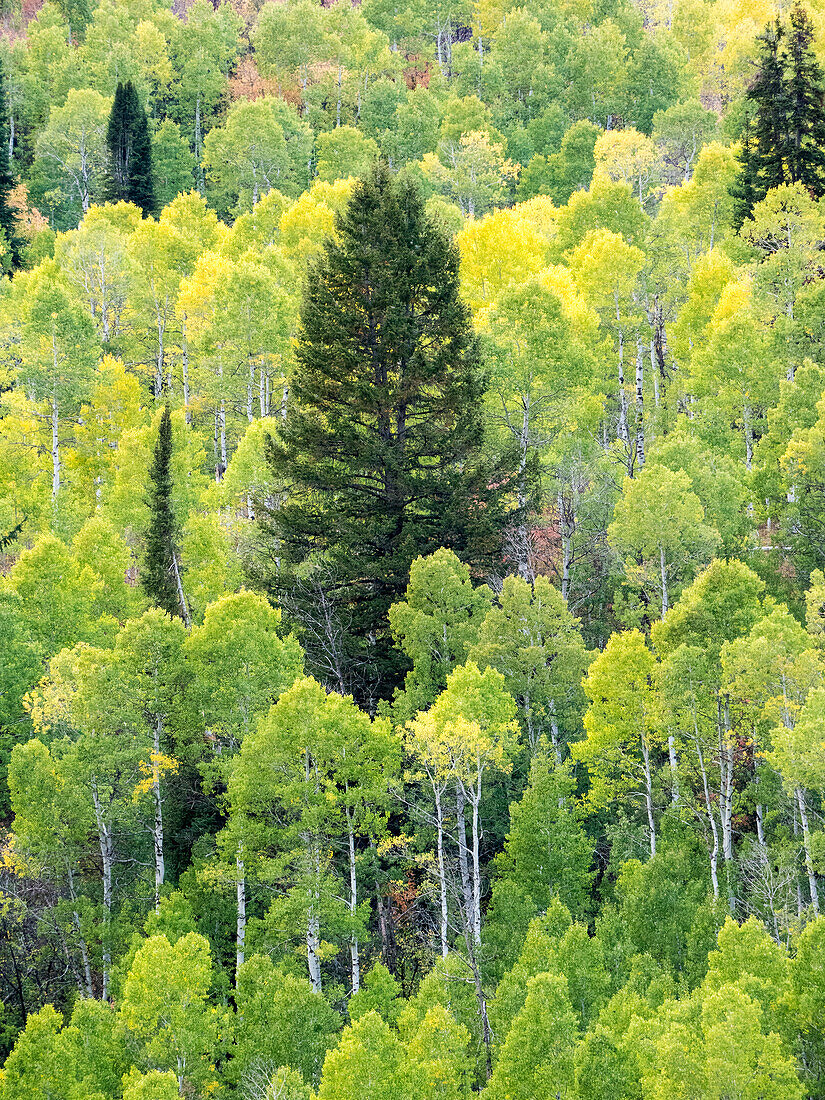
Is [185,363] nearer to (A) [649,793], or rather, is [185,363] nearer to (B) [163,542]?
(B) [163,542]

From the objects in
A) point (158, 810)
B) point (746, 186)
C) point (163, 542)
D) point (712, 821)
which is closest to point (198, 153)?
point (746, 186)

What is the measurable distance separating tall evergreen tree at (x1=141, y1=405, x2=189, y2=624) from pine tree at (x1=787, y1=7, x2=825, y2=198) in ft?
108

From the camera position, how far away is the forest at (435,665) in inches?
1100

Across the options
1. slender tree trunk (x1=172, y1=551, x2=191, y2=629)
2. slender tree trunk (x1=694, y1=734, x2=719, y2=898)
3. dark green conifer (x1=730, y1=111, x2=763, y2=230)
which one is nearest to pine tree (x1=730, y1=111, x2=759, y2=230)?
dark green conifer (x1=730, y1=111, x2=763, y2=230)

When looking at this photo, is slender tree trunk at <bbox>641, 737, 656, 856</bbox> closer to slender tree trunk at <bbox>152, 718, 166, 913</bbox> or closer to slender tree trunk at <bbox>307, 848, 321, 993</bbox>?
slender tree trunk at <bbox>307, 848, 321, 993</bbox>

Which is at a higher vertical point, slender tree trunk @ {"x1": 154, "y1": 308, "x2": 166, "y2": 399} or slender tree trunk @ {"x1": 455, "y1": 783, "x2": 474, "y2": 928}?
slender tree trunk @ {"x1": 154, "y1": 308, "x2": 166, "y2": 399}

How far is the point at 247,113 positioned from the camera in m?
86.1

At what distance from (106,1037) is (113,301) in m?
50.6

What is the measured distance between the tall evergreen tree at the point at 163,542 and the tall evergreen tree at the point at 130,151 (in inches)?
1709

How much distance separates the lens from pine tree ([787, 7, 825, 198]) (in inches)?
2156

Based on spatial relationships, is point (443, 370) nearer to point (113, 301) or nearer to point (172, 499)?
point (172, 499)

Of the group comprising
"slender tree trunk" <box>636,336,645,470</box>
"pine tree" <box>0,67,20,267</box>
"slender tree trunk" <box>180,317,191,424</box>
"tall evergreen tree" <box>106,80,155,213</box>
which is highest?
"tall evergreen tree" <box>106,80,155,213</box>

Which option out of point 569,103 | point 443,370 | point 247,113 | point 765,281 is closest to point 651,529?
point 443,370

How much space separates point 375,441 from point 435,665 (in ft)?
28.9
